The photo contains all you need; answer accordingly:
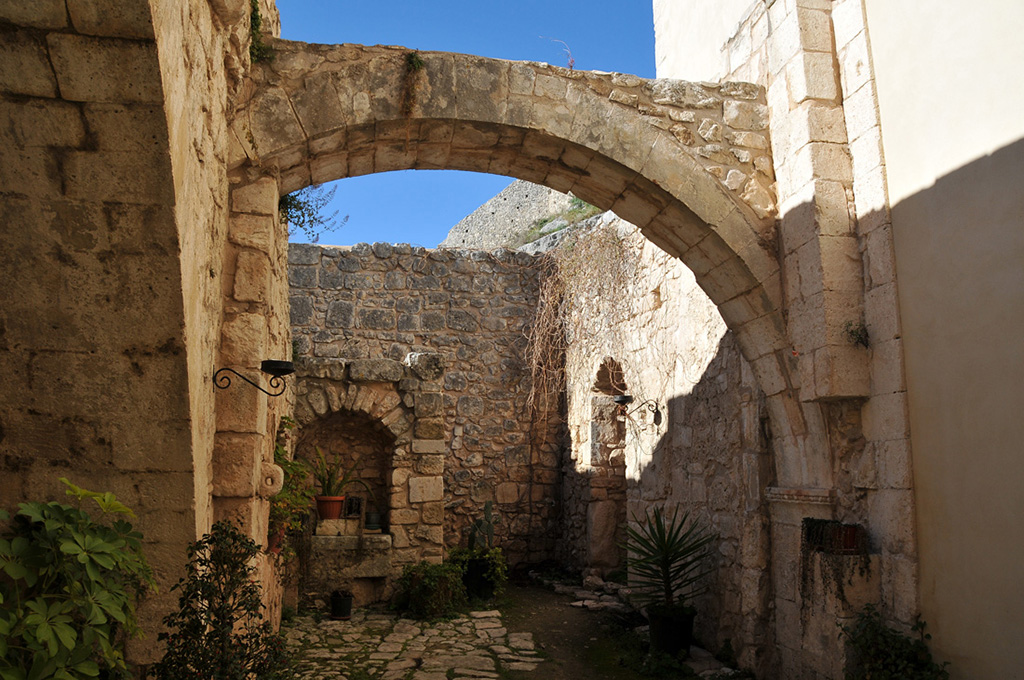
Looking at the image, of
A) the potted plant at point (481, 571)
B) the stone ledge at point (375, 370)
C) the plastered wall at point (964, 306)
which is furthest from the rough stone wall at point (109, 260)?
the potted plant at point (481, 571)

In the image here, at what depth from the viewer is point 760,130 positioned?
14.6 feet

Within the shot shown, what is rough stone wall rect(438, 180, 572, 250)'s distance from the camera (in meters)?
11.8

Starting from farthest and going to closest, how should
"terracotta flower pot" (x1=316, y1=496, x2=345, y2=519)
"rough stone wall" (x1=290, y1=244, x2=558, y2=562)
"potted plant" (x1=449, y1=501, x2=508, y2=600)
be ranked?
"rough stone wall" (x1=290, y1=244, x2=558, y2=562) → "potted plant" (x1=449, y1=501, x2=508, y2=600) → "terracotta flower pot" (x1=316, y1=496, x2=345, y2=519)

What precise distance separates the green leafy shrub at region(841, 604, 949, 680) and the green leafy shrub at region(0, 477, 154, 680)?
10.3ft

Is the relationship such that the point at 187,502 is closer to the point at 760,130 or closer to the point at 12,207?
the point at 12,207

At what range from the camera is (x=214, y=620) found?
9.21ft

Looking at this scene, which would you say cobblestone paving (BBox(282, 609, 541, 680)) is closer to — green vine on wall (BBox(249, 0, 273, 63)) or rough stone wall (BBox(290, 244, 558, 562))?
rough stone wall (BBox(290, 244, 558, 562))

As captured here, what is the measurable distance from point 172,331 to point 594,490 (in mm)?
5987

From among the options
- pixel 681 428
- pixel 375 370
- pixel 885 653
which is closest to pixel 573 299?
pixel 375 370

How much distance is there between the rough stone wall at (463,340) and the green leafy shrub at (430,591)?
5.80 ft

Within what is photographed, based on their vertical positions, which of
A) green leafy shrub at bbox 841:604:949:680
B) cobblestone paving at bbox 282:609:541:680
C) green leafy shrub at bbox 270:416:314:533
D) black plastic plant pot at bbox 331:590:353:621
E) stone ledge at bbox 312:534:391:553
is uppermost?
green leafy shrub at bbox 270:416:314:533

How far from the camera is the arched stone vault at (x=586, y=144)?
12.5 ft

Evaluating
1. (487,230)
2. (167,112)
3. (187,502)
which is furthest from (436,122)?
(487,230)

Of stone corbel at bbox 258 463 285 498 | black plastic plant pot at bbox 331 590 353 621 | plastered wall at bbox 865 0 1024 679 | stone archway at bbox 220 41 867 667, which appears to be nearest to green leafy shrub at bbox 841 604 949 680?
plastered wall at bbox 865 0 1024 679
